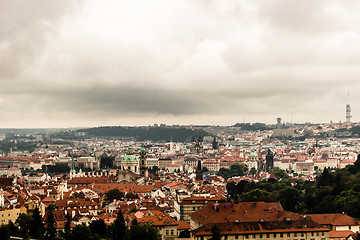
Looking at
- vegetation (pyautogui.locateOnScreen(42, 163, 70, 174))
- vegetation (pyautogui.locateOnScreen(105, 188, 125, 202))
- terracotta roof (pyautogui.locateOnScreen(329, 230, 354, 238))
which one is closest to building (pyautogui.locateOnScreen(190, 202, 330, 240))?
terracotta roof (pyautogui.locateOnScreen(329, 230, 354, 238))

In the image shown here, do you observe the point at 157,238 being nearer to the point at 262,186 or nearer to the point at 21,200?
the point at 21,200

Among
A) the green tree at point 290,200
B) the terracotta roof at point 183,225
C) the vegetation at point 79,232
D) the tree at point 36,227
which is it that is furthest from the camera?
the green tree at point 290,200

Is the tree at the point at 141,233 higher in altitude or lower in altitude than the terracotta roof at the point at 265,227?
lower

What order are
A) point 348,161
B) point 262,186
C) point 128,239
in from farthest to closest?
1. point 348,161
2. point 262,186
3. point 128,239

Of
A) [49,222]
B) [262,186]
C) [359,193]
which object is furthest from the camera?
[262,186]

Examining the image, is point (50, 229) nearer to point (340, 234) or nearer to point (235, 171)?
point (340, 234)

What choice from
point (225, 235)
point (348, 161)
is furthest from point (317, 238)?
point (348, 161)

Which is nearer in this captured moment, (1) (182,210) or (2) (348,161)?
(1) (182,210)

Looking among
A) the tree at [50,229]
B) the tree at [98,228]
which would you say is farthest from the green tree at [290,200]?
the tree at [50,229]

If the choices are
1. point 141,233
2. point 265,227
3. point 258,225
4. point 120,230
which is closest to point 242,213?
point 258,225

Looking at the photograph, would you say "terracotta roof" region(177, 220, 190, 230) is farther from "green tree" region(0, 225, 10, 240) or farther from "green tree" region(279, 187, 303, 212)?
"green tree" region(0, 225, 10, 240)

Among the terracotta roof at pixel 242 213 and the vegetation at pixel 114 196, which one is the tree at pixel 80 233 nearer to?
the terracotta roof at pixel 242 213
